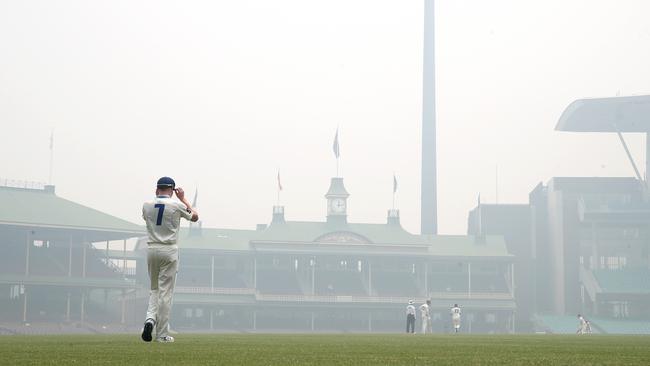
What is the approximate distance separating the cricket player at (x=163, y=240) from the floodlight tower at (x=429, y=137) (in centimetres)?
9878

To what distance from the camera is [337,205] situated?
98438mm

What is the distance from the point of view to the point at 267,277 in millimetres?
88500

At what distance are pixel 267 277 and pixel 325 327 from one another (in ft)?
23.1

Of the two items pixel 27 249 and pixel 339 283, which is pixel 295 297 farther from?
pixel 27 249

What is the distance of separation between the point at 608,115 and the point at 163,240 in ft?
279

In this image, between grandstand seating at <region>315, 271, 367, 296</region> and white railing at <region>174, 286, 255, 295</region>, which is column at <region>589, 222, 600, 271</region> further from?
white railing at <region>174, 286, 255, 295</region>

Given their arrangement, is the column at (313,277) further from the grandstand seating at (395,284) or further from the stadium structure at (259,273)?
the grandstand seating at (395,284)

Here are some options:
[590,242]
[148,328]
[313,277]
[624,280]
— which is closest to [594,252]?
[590,242]

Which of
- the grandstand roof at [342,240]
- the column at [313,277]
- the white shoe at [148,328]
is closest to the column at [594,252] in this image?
the grandstand roof at [342,240]

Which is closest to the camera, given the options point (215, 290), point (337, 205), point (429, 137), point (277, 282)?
point (215, 290)

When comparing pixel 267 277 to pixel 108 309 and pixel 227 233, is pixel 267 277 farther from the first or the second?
pixel 108 309

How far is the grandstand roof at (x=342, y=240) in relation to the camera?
89062mm

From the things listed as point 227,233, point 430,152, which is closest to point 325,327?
point 227,233

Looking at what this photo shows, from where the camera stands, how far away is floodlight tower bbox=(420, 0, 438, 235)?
111125 millimetres
